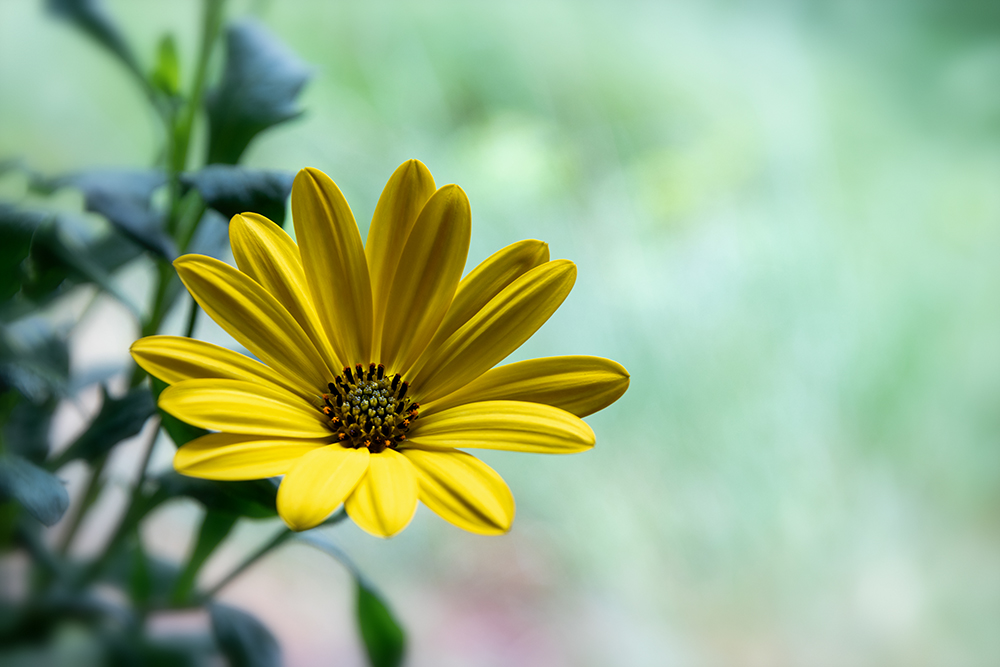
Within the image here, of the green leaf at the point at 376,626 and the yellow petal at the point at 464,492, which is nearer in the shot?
the yellow petal at the point at 464,492

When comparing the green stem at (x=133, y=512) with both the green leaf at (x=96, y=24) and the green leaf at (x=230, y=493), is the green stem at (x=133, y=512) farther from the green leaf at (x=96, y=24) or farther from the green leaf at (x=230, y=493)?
the green leaf at (x=96, y=24)

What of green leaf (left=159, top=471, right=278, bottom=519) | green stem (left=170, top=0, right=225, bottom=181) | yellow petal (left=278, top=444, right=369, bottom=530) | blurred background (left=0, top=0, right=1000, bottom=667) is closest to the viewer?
yellow petal (left=278, top=444, right=369, bottom=530)

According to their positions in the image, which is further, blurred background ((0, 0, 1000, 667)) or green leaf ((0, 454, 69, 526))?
blurred background ((0, 0, 1000, 667))

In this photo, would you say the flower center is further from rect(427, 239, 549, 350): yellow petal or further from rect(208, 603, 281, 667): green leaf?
rect(208, 603, 281, 667): green leaf

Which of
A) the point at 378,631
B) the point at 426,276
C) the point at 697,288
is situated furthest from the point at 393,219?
the point at 697,288

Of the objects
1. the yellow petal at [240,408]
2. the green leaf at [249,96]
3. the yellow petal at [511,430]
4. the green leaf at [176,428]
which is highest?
the green leaf at [249,96]

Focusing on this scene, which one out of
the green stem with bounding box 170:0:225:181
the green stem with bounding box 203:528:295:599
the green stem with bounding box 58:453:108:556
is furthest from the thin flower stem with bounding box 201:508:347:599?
the green stem with bounding box 170:0:225:181

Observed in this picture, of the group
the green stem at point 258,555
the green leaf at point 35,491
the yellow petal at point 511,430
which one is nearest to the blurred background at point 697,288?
the green stem at point 258,555

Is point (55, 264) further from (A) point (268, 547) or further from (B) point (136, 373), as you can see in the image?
(A) point (268, 547)
